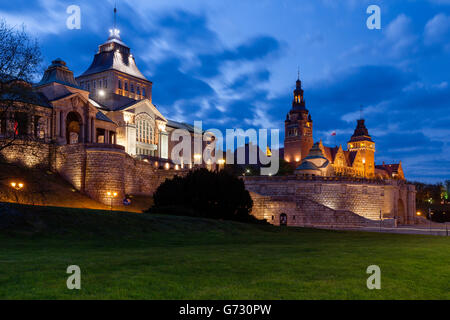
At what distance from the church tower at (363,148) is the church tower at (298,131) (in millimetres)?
19650

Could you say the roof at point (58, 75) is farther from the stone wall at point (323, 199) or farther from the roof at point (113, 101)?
the stone wall at point (323, 199)

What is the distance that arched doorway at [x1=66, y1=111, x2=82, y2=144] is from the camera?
212ft

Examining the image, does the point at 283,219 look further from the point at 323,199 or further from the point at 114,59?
the point at 114,59

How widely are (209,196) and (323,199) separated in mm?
26097

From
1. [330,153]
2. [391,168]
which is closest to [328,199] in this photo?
[330,153]

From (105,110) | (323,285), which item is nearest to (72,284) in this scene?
(323,285)

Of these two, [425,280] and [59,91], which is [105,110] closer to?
[59,91]

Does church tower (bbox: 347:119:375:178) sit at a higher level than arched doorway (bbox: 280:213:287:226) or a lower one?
higher

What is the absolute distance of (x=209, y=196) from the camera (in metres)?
44.8

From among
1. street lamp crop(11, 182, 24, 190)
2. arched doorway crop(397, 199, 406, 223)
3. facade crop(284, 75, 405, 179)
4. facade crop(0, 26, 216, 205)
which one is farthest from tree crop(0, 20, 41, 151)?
facade crop(284, 75, 405, 179)

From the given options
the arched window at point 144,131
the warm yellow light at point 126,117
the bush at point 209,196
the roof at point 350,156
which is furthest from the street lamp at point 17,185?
the roof at point 350,156

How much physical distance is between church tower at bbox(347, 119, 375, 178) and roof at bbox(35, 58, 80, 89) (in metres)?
107
